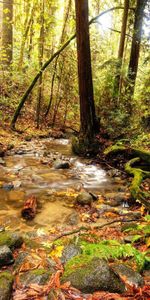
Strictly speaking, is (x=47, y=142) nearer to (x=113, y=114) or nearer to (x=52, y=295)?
(x=113, y=114)

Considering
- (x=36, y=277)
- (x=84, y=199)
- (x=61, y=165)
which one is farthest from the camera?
(x=61, y=165)

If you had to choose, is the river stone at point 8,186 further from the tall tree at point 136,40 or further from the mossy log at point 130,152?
the tall tree at point 136,40

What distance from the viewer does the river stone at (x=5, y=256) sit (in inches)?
123

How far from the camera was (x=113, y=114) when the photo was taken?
441 inches

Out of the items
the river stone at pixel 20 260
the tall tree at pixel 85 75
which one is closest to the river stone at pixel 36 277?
the river stone at pixel 20 260

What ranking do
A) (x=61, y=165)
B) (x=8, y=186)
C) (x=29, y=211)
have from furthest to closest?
(x=61, y=165)
(x=8, y=186)
(x=29, y=211)

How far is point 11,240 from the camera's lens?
11.6 feet

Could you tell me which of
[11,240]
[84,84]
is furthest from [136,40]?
[11,240]

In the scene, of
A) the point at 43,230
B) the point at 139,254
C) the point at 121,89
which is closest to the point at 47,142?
the point at 121,89

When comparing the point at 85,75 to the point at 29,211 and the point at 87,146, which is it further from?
the point at 29,211

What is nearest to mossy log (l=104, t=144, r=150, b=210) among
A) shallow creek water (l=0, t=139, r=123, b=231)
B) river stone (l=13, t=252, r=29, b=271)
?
shallow creek water (l=0, t=139, r=123, b=231)

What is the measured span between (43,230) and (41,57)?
10140 mm

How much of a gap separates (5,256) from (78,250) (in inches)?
31.3

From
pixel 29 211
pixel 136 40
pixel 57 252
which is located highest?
pixel 136 40
